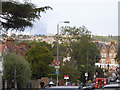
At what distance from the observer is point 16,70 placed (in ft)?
211

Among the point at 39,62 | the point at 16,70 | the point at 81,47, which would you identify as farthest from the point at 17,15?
the point at 81,47

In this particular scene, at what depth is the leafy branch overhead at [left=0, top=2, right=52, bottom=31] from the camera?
24234 millimetres

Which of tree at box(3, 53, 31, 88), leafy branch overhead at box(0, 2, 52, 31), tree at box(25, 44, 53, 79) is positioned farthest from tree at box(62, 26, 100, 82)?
leafy branch overhead at box(0, 2, 52, 31)

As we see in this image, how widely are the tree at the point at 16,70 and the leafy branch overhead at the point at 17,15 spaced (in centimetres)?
3725

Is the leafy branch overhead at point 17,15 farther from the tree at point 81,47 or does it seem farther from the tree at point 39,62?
the tree at point 81,47

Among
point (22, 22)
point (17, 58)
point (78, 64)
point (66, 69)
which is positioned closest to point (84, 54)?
point (78, 64)

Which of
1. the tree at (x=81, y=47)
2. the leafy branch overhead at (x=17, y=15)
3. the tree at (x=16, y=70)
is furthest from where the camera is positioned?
the tree at (x=81, y=47)

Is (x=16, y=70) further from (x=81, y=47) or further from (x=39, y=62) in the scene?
(x=81, y=47)

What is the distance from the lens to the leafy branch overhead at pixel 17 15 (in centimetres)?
2423

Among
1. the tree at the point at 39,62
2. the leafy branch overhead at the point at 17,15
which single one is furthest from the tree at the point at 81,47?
the leafy branch overhead at the point at 17,15

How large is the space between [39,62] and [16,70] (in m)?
19.8

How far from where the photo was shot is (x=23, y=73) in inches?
2530

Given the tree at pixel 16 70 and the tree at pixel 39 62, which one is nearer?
the tree at pixel 16 70

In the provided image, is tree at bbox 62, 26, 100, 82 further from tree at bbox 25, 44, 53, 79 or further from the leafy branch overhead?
the leafy branch overhead
